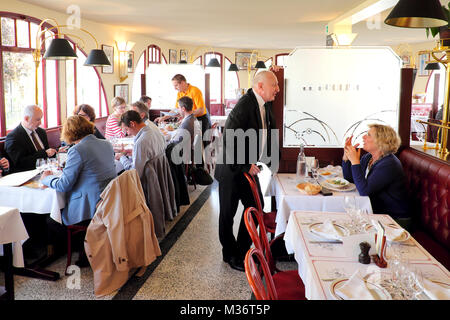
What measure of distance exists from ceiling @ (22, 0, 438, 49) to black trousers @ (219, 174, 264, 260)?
3736 mm

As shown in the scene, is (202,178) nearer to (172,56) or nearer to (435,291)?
(435,291)

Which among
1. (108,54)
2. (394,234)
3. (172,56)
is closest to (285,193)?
(394,234)

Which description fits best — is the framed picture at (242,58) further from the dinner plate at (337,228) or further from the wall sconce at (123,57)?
the dinner plate at (337,228)

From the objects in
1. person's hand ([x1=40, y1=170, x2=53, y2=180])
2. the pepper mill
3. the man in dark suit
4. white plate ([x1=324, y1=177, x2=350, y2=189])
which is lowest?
the pepper mill

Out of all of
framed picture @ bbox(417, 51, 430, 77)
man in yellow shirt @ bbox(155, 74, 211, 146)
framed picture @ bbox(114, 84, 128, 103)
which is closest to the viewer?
man in yellow shirt @ bbox(155, 74, 211, 146)

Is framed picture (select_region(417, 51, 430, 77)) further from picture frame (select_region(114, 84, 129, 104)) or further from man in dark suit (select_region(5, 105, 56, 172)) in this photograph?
man in dark suit (select_region(5, 105, 56, 172))

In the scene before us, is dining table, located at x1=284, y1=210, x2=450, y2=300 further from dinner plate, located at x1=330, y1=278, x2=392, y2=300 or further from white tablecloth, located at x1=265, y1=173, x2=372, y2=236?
white tablecloth, located at x1=265, y1=173, x2=372, y2=236

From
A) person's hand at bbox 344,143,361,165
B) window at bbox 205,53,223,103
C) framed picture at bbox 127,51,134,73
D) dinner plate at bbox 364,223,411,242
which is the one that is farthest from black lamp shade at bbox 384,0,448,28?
window at bbox 205,53,223,103

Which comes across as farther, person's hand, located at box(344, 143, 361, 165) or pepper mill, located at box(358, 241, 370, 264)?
person's hand, located at box(344, 143, 361, 165)

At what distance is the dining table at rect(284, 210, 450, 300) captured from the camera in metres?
1.74

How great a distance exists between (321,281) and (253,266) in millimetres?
316

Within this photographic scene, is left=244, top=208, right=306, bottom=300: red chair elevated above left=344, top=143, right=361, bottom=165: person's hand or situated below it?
below

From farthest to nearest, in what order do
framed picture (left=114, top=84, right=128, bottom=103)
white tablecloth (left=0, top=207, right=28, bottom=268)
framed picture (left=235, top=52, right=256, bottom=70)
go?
1. framed picture (left=235, top=52, right=256, bottom=70)
2. framed picture (left=114, top=84, right=128, bottom=103)
3. white tablecloth (left=0, top=207, right=28, bottom=268)

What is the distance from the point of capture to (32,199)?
3.44 m
